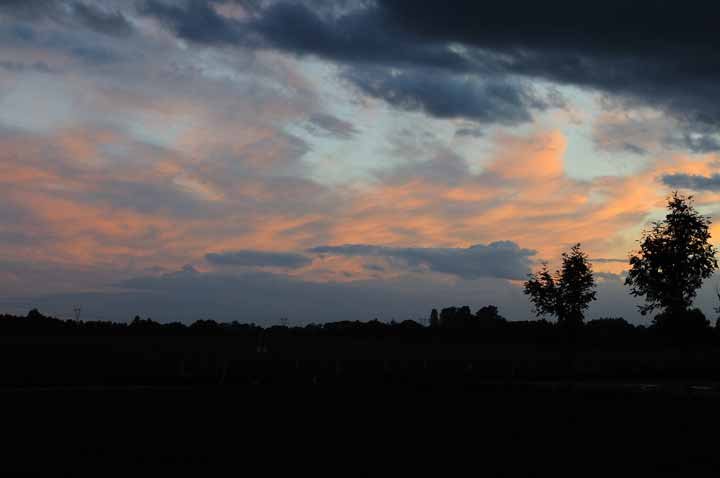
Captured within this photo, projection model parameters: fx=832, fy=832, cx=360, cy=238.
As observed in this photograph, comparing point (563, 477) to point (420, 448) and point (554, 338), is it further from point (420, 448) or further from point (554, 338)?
point (554, 338)

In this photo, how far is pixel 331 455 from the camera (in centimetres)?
1978

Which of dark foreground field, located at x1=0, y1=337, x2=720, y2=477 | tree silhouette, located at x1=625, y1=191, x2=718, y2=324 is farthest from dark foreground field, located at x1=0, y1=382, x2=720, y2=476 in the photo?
tree silhouette, located at x1=625, y1=191, x2=718, y2=324

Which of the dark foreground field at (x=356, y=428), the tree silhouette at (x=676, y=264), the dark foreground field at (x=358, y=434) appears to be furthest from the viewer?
the tree silhouette at (x=676, y=264)

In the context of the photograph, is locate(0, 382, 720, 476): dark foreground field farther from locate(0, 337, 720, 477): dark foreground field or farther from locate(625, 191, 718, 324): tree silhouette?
locate(625, 191, 718, 324): tree silhouette

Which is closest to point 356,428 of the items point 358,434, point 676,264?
point 358,434

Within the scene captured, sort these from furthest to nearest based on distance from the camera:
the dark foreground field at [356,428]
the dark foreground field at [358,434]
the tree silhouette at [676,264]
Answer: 1. the tree silhouette at [676,264]
2. the dark foreground field at [356,428]
3. the dark foreground field at [358,434]

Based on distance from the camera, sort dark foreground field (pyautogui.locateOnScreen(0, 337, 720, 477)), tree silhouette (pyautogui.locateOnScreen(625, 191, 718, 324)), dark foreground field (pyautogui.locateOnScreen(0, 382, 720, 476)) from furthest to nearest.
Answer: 1. tree silhouette (pyautogui.locateOnScreen(625, 191, 718, 324))
2. dark foreground field (pyautogui.locateOnScreen(0, 337, 720, 477))
3. dark foreground field (pyautogui.locateOnScreen(0, 382, 720, 476))

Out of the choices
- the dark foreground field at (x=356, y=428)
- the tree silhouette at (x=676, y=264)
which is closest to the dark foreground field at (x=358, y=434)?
the dark foreground field at (x=356, y=428)

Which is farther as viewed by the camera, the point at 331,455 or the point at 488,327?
the point at 488,327

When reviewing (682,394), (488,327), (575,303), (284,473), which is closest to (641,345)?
(488,327)

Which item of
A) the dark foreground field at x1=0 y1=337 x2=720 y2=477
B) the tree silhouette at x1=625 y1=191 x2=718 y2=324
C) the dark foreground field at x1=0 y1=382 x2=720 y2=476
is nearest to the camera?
the dark foreground field at x1=0 y1=382 x2=720 y2=476

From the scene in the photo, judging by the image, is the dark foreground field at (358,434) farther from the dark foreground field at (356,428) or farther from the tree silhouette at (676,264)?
the tree silhouette at (676,264)

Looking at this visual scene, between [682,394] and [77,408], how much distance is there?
1187 inches

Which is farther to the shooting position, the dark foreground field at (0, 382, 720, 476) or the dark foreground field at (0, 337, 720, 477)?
the dark foreground field at (0, 337, 720, 477)
